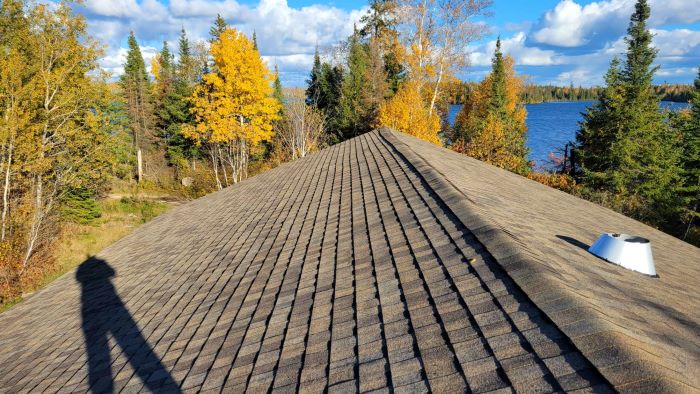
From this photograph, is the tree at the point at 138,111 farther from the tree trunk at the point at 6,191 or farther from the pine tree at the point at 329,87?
the tree trunk at the point at 6,191

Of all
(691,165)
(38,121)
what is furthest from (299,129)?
(691,165)

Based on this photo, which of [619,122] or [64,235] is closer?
[64,235]

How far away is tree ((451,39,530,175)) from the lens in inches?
1150

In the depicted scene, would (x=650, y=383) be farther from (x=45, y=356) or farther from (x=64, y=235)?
(x=64, y=235)

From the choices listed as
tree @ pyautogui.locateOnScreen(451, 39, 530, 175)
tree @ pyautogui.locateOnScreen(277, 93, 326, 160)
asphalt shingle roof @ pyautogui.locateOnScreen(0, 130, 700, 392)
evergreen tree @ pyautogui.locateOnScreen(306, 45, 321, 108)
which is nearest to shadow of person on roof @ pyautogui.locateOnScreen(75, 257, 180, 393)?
asphalt shingle roof @ pyautogui.locateOnScreen(0, 130, 700, 392)

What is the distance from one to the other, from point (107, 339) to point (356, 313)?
3.51 m

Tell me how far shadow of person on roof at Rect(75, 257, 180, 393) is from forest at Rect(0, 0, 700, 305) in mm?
12906

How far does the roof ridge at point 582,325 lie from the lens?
1887 millimetres

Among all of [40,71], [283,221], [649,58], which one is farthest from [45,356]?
[649,58]

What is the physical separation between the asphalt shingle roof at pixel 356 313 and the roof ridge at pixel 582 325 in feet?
0.04

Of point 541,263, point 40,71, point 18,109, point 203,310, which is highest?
point 40,71

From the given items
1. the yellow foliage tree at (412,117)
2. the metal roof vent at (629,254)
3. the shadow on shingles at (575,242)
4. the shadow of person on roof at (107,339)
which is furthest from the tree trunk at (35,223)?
the metal roof vent at (629,254)

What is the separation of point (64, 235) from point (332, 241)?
932 inches

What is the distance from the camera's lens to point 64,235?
22672mm
